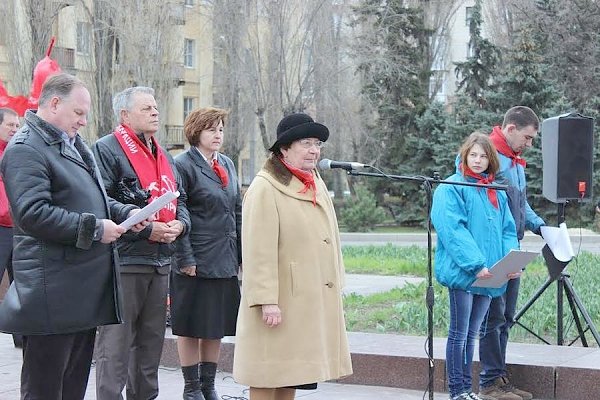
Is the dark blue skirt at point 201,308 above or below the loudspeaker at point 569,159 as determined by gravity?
below

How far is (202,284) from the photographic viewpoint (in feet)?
22.7

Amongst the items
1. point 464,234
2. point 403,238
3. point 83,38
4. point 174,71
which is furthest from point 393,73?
point 464,234

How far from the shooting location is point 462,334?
6.88 meters

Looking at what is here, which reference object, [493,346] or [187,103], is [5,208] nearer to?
[493,346]

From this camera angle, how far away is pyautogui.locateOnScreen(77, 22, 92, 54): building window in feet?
118

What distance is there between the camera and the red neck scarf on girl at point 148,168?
6172 mm

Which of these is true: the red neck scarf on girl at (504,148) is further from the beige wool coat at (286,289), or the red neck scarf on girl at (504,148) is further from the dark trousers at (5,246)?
the dark trousers at (5,246)

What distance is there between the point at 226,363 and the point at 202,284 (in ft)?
5.58

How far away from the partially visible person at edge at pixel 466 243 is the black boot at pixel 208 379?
5.51 ft

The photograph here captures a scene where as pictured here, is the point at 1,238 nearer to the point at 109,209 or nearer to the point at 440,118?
the point at 109,209

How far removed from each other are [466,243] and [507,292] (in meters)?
1.13

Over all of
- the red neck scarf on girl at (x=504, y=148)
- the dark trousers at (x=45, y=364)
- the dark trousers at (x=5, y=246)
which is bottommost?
the dark trousers at (x=45, y=364)

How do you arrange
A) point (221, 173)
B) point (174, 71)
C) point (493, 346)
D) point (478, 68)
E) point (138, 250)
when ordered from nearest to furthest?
point (138, 250) < point (221, 173) < point (493, 346) < point (174, 71) < point (478, 68)

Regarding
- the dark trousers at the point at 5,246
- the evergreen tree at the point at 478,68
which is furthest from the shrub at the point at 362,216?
the dark trousers at the point at 5,246
